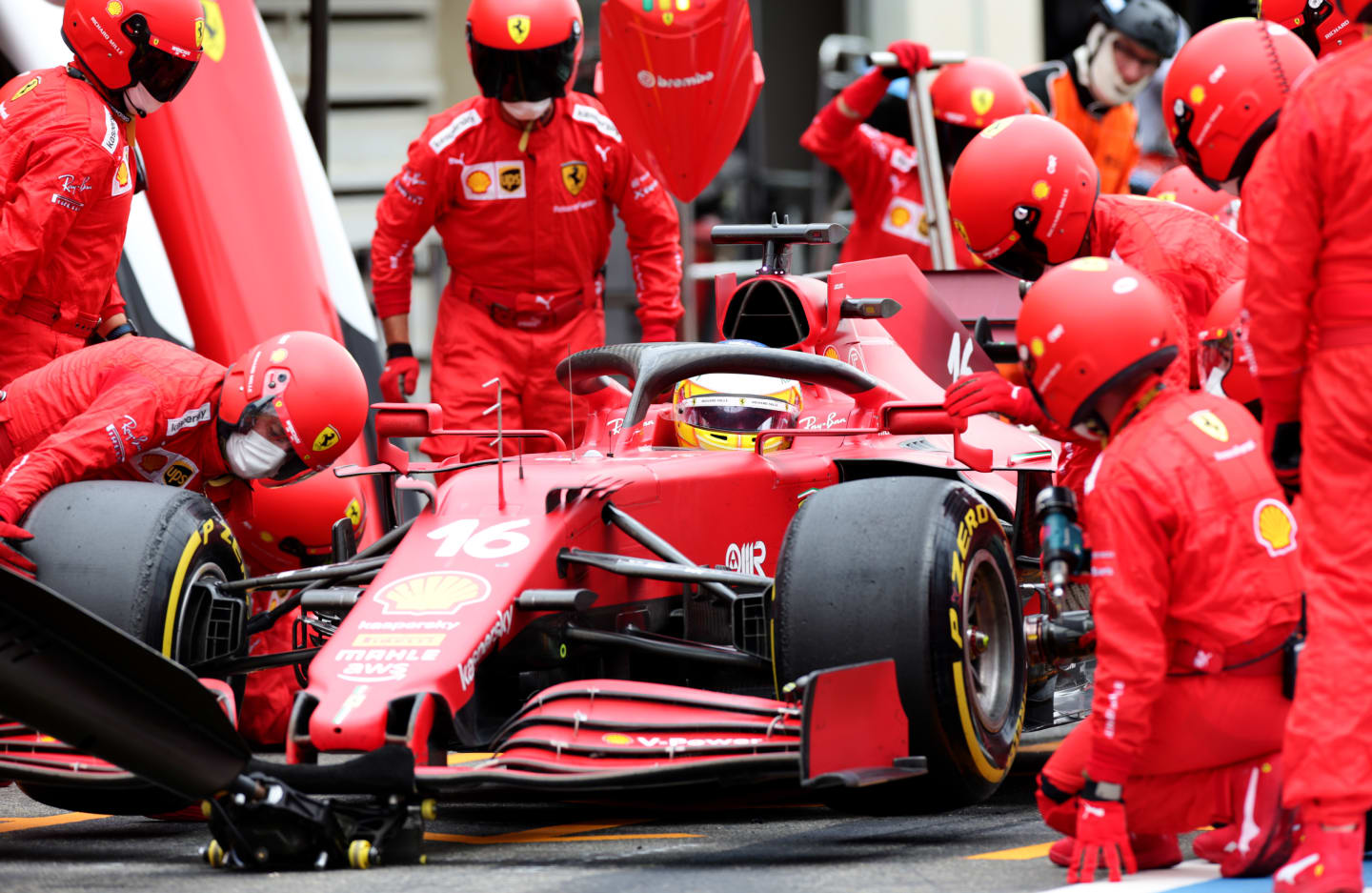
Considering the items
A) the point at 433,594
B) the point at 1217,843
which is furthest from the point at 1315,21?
the point at 433,594

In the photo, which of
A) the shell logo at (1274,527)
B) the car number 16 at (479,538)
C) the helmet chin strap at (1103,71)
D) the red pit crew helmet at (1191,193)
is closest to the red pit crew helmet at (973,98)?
the helmet chin strap at (1103,71)

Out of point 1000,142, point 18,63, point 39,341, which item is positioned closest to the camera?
point 1000,142

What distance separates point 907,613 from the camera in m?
4.92

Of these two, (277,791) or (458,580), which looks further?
(458,580)

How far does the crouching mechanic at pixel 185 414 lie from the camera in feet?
19.3

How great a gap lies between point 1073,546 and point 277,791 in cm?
191

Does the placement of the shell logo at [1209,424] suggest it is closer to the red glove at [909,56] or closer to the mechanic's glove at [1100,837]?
the mechanic's glove at [1100,837]

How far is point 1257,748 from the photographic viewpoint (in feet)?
14.4

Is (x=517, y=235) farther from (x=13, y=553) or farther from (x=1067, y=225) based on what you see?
(x=13, y=553)

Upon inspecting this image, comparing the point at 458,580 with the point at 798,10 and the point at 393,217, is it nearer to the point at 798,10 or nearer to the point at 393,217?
the point at 393,217

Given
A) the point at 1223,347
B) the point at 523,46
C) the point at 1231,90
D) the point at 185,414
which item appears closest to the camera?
the point at 1231,90

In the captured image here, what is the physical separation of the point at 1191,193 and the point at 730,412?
3368mm

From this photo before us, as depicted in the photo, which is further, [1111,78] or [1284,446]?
[1111,78]

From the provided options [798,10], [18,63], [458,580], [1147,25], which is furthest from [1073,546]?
[798,10]
